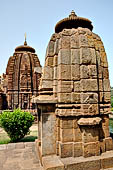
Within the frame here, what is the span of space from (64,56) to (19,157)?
398cm

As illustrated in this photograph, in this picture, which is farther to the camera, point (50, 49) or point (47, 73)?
point (50, 49)

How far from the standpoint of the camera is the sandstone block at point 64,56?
4.58 metres

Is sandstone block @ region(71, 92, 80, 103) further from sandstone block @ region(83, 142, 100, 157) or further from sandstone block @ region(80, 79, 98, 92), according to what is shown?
sandstone block @ region(83, 142, 100, 157)

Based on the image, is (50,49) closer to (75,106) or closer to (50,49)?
(50,49)

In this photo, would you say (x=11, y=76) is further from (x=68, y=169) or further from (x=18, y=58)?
(x=68, y=169)

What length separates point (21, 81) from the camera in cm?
2316

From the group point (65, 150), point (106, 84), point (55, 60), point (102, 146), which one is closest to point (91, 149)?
point (102, 146)

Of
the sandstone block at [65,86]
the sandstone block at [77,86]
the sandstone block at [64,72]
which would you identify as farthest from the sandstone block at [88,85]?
the sandstone block at [64,72]

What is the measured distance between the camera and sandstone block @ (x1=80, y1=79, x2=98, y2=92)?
449 cm

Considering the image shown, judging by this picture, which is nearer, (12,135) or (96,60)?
(96,60)

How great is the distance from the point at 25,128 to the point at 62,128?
A: 284 inches

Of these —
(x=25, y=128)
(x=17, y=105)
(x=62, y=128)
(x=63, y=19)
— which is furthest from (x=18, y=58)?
(x=62, y=128)

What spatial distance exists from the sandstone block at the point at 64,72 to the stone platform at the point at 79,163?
97.9 inches

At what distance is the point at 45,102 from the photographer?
4.45 m
